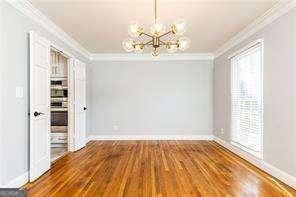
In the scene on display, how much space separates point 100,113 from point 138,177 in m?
4.22

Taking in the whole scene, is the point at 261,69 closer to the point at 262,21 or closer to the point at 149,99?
the point at 262,21

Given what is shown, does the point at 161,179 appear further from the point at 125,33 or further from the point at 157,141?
the point at 157,141

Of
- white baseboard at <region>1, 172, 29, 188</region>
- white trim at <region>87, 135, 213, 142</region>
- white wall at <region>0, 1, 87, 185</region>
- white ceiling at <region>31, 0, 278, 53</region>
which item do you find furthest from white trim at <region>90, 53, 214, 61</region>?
white baseboard at <region>1, 172, 29, 188</region>

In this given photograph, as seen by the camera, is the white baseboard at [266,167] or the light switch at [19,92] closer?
the light switch at [19,92]

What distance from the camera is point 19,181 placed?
11.5ft

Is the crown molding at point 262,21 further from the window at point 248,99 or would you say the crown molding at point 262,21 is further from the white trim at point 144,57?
the white trim at point 144,57

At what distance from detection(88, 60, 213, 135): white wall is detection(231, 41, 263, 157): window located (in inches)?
73.4

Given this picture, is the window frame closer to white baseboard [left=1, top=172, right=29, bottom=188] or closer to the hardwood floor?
the hardwood floor

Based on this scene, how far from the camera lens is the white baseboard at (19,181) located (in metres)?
3.29

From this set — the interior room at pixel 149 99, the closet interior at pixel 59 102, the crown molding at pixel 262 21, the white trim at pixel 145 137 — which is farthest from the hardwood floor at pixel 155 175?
the crown molding at pixel 262 21

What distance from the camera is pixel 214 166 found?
4691mm

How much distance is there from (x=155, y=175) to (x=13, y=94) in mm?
2422

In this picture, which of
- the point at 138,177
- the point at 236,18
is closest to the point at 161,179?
the point at 138,177

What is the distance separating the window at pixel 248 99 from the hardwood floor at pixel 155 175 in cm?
45
